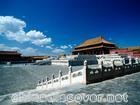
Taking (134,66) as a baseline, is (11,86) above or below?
below

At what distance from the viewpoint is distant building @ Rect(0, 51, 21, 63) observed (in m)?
57.1

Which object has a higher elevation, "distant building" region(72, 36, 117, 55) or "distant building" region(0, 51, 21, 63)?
"distant building" region(72, 36, 117, 55)

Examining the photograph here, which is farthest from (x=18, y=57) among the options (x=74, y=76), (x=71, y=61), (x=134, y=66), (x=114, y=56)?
(x=74, y=76)

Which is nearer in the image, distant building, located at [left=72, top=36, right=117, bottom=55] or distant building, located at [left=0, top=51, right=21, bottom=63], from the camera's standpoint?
distant building, located at [left=72, top=36, right=117, bottom=55]

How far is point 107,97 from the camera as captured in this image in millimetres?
7762

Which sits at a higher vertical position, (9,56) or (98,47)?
(98,47)

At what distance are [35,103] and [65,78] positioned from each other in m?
6.48

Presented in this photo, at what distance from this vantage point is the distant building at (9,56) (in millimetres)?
57062

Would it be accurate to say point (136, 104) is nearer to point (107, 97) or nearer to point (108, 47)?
point (107, 97)

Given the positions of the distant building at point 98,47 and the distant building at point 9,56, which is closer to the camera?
the distant building at point 98,47

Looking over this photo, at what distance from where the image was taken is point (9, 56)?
59500mm

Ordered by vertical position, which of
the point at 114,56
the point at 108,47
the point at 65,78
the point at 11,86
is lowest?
the point at 11,86

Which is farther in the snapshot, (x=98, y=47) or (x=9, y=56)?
(x=9, y=56)

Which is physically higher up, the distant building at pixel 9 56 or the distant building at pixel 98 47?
the distant building at pixel 98 47
